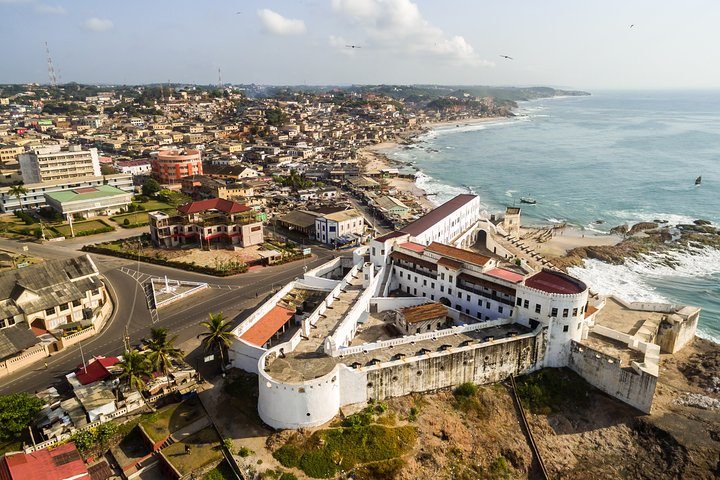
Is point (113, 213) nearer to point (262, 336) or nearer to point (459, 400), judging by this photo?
point (262, 336)

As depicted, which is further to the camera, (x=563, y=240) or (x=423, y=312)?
(x=563, y=240)

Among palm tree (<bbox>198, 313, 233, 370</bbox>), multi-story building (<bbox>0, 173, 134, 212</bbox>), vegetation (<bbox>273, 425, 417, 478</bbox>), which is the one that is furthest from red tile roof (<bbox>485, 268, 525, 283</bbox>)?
multi-story building (<bbox>0, 173, 134, 212</bbox>)

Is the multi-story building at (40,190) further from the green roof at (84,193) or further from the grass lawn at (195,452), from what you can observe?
the grass lawn at (195,452)

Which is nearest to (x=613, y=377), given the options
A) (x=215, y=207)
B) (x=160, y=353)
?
(x=160, y=353)

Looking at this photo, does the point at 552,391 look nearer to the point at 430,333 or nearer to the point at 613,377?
the point at 613,377

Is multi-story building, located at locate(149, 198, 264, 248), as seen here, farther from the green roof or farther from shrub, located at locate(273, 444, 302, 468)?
shrub, located at locate(273, 444, 302, 468)

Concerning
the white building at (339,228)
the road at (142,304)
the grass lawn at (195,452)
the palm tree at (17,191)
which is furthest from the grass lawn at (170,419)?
the palm tree at (17,191)

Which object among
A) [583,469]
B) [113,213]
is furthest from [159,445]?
[113,213]
